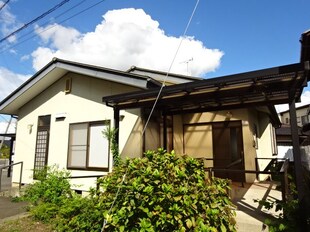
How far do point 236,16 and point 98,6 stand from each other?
4070mm

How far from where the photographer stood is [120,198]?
310 centimetres

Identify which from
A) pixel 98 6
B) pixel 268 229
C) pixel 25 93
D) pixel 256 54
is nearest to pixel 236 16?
pixel 256 54

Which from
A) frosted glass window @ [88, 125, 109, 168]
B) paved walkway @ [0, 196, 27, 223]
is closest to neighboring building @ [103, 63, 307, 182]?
frosted glass window @ [88, 125, 109, 168]

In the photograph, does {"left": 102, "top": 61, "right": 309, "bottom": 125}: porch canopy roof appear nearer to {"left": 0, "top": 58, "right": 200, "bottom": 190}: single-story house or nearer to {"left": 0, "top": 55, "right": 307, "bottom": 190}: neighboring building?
{"left": 0, "top": 55, "right": 307, "bottom": 190}: neighboring building

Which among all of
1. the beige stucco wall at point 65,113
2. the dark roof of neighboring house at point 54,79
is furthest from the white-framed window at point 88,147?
the dark roof of neighboring house at point 54,79

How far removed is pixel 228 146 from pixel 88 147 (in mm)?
4706

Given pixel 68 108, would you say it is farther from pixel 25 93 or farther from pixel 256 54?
pixel 256 54

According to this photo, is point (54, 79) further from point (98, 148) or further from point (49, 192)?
point (49, 192)

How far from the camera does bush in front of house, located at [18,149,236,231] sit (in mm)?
2746

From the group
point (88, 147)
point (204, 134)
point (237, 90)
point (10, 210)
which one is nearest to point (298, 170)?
point (237, 90)

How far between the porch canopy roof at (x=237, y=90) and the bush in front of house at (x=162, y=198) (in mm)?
1961

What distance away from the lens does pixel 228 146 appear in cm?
831

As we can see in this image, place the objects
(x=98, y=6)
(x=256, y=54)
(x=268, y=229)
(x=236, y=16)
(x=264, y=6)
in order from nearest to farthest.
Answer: (x=268, y=229), (x=264, y=6), (x=236, y=16), (x=98, y=6), (x=256, y=54)

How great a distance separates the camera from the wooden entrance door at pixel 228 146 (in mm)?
8180
